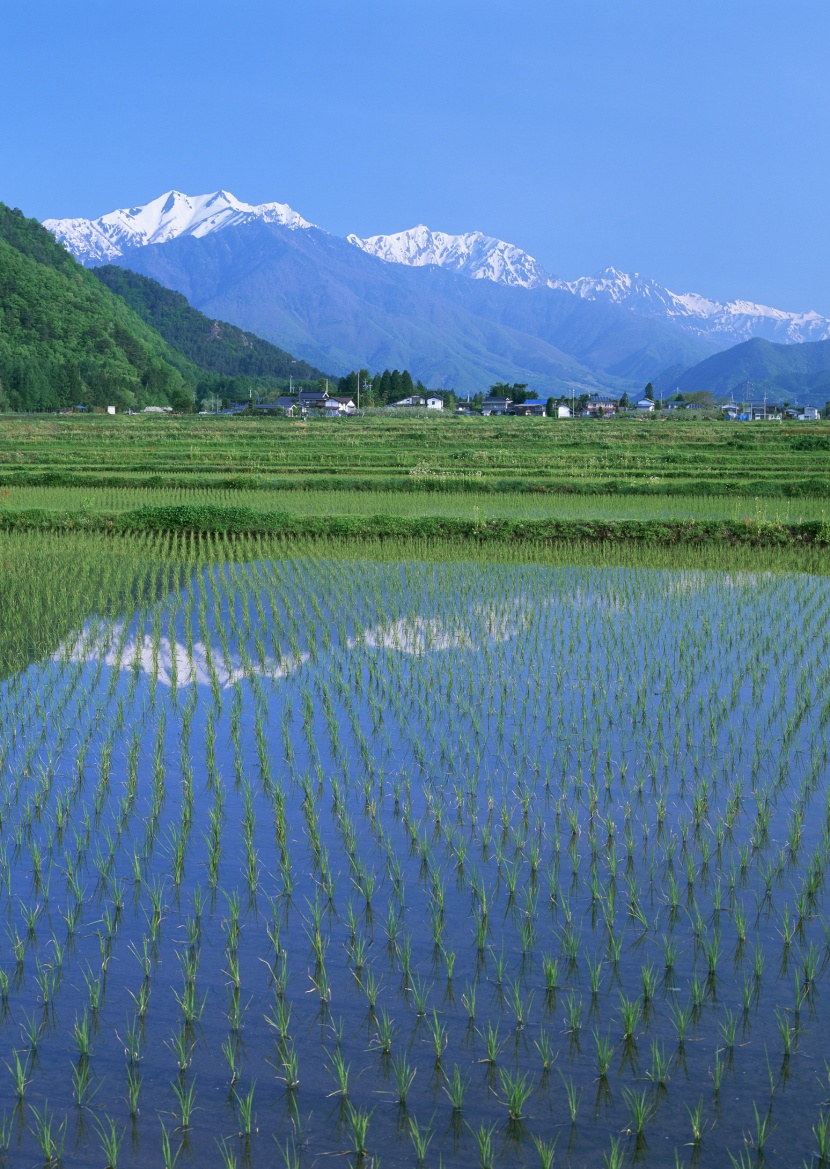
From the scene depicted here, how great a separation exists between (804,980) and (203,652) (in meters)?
5.44

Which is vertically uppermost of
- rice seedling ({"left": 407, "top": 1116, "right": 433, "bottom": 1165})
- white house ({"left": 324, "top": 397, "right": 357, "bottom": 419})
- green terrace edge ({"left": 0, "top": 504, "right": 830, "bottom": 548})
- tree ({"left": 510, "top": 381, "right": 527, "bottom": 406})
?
tree ({"left": 510, "top": 381, "right": 527, "bottom": 406})

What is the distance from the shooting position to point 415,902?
13.2 feet

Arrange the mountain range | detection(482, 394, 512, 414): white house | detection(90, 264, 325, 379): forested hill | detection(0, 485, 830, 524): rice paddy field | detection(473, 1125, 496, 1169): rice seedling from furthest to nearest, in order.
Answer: detection(90, 264, 325, 379): forested hill
detection(482, 394, 512, 414): white house
the mountain range
detection(0, 485, 830, 524): rice paddy field
detection(473, 1125, 496, 1169): rice seedling

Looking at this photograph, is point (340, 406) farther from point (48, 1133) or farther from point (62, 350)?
point (48, 1133)

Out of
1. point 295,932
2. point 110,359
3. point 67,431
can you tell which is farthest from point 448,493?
point 110,359

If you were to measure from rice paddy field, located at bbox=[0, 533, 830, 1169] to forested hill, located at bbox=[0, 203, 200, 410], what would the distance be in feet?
202

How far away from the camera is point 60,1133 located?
283 cm

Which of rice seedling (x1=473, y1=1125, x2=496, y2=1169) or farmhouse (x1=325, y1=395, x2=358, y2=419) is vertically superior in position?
farmhouse (x1=325, y1=395, x2=358, y2=419)

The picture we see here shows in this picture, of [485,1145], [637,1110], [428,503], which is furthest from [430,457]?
[485,1145]

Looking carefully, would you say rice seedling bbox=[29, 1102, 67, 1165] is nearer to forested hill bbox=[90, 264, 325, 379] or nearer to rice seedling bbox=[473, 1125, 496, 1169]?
rice seedling bbox=[473, 1125, 496, 1169]

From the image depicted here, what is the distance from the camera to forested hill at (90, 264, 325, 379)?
130 m

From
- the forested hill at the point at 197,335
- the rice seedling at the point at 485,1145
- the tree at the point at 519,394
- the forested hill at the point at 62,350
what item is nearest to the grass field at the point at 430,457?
the rice seedling at the point at 485,1145

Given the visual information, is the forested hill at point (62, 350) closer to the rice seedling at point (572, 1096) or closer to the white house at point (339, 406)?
the white house at point (339, 406)

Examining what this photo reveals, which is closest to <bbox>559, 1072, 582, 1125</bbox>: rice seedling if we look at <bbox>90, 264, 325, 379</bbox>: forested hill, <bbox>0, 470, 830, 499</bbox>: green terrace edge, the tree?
<bbox>0, 470, 830, 499</bbox>: green terrace edge
